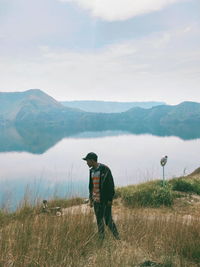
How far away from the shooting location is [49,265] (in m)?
4.01

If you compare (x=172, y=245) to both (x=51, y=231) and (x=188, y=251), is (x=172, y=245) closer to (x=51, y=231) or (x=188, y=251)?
(x=188, y=251)

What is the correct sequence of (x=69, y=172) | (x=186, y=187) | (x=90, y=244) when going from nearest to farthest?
(x=90, y=244) → (x=69, y=172) → (x=186, y=187)

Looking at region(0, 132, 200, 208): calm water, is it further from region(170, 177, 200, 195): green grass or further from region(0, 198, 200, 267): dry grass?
region(0, 198, 200, 267): dry grass

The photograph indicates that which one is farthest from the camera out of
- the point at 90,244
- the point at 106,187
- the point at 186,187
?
the point at 186,187

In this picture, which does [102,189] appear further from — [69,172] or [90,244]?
[69,172]

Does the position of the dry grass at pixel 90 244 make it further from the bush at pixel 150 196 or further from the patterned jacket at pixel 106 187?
the bush at pixel 150 196

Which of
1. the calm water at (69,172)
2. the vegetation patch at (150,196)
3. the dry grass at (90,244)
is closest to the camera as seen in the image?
the dry grass at (90,244)

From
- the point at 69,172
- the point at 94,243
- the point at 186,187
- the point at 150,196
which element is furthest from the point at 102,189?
the point at 186,187

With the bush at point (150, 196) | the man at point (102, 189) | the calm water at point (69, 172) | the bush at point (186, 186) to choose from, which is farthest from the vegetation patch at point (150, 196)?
the man at point (102, 189)

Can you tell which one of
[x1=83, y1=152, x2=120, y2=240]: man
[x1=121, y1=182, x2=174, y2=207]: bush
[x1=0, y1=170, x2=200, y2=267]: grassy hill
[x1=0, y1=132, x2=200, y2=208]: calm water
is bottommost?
[x1=0, y1=132, x2=200, y2=208]: calm water

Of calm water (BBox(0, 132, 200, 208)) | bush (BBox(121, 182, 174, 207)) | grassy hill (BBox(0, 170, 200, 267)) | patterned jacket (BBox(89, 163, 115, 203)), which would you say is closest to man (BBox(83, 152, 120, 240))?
patterned jacket (BBox(89, 163, 115, 203))

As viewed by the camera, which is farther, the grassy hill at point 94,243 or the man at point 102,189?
the man at point 102,189

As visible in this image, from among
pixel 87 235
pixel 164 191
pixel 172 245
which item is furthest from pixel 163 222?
pixel 164 191

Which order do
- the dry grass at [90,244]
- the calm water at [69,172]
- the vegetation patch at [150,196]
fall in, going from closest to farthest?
1. the dry grass at [90,244]
2. the calm water at [69,172]
3. the vegetation patch at [150,196]
